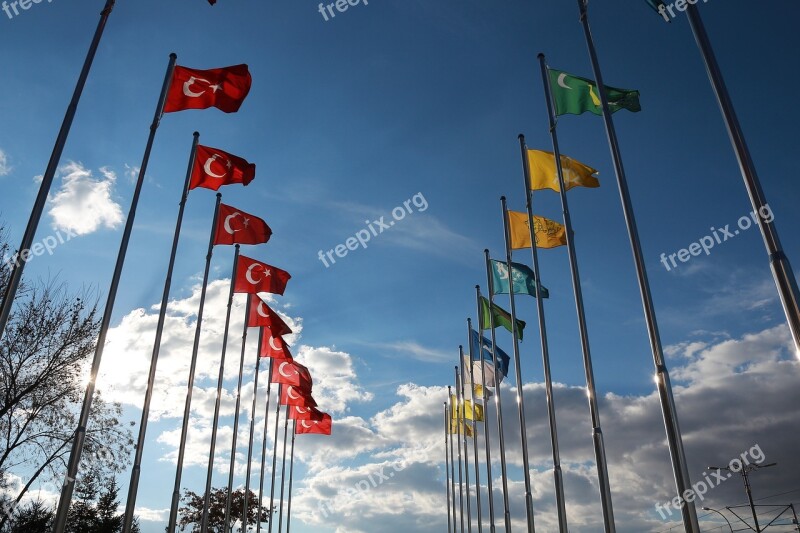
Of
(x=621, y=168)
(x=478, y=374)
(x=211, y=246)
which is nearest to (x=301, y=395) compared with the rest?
(x=478, y=374)

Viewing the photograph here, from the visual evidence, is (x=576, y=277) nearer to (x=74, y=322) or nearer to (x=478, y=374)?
(x=478, y=374)

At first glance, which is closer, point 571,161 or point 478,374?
point 571,161

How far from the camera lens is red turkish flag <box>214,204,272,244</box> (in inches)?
817

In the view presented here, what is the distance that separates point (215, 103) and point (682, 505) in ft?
47.4

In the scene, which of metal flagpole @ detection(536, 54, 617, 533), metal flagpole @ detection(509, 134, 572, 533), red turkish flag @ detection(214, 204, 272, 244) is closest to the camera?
metal flagpole @ detection(536, 54, 617, 533)

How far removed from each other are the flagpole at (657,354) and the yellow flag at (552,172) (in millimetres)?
4270

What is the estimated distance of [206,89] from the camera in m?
16.5

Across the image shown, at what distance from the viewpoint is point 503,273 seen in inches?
922

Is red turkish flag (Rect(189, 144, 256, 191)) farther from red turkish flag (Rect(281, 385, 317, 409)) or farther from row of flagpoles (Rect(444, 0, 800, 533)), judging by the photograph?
red turkish flag (Rect(281, 385, 317, 409))

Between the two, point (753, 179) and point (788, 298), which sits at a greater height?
point (753, 179)

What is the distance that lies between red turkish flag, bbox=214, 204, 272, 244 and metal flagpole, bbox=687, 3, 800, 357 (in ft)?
49.9

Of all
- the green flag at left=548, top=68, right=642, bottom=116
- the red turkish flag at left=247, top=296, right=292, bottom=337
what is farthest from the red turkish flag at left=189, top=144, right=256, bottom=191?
the green flag at left=548, top=68, right=642, bottom=116

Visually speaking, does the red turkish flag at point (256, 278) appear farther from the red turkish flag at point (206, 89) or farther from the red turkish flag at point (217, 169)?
the red turkish flag at point (206, 89)

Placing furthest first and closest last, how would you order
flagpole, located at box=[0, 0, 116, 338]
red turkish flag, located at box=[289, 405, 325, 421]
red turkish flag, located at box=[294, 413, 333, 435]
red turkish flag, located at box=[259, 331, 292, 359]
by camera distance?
red turkish flag, located at box=[294, 413, 333, 435] < red turkish flag, located at box=[289, 405, 325, 421] < red turkish flag, located at box=[259, 331, 292, 359] < flagpole, located at box=[0, 0, 116, 338]
